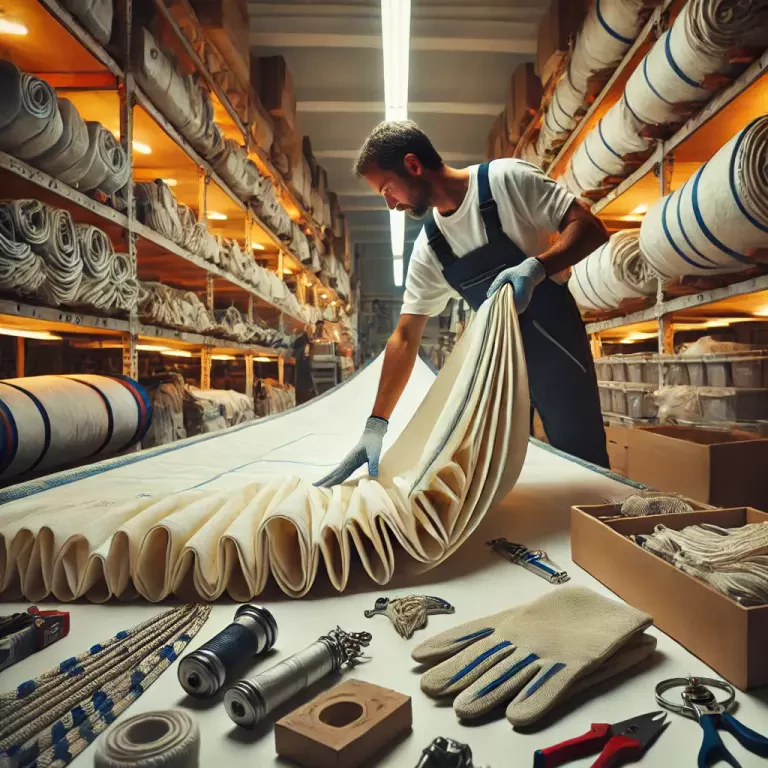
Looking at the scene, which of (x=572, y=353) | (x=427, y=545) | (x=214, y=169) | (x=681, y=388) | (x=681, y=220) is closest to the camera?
(x=427, y=545)

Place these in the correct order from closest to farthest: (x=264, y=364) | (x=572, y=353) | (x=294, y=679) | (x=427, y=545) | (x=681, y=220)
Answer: (x=294, y=679) → (x=427, y=545) → (x=572, y=353) → (x=681, y=220) → (x=264, y=364)

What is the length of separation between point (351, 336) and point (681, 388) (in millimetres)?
12908

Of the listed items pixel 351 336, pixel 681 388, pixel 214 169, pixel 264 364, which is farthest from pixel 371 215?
pixel 681 388

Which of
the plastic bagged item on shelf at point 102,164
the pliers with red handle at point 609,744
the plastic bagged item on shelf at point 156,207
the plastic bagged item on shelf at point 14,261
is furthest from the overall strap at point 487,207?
the plastic bagged item on shelf at point 156,207

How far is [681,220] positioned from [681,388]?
91cm

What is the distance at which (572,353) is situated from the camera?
226cm

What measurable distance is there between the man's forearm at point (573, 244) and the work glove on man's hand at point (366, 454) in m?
0.75

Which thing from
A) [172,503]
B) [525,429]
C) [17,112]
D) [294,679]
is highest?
[17,112]

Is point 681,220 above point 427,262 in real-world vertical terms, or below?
above

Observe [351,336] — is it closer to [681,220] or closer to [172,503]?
[681,220]

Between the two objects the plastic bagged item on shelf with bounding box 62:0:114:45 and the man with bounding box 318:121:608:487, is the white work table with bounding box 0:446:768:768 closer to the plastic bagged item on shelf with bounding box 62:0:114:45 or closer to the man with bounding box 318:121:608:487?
the man with bounding box 318:121:608:487

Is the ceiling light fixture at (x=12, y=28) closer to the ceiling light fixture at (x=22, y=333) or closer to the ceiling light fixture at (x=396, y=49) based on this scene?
the ceiling light fixture at (x=22, y=333)

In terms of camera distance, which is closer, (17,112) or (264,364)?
(17,112)

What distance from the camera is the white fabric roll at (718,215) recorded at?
2.28 meters
